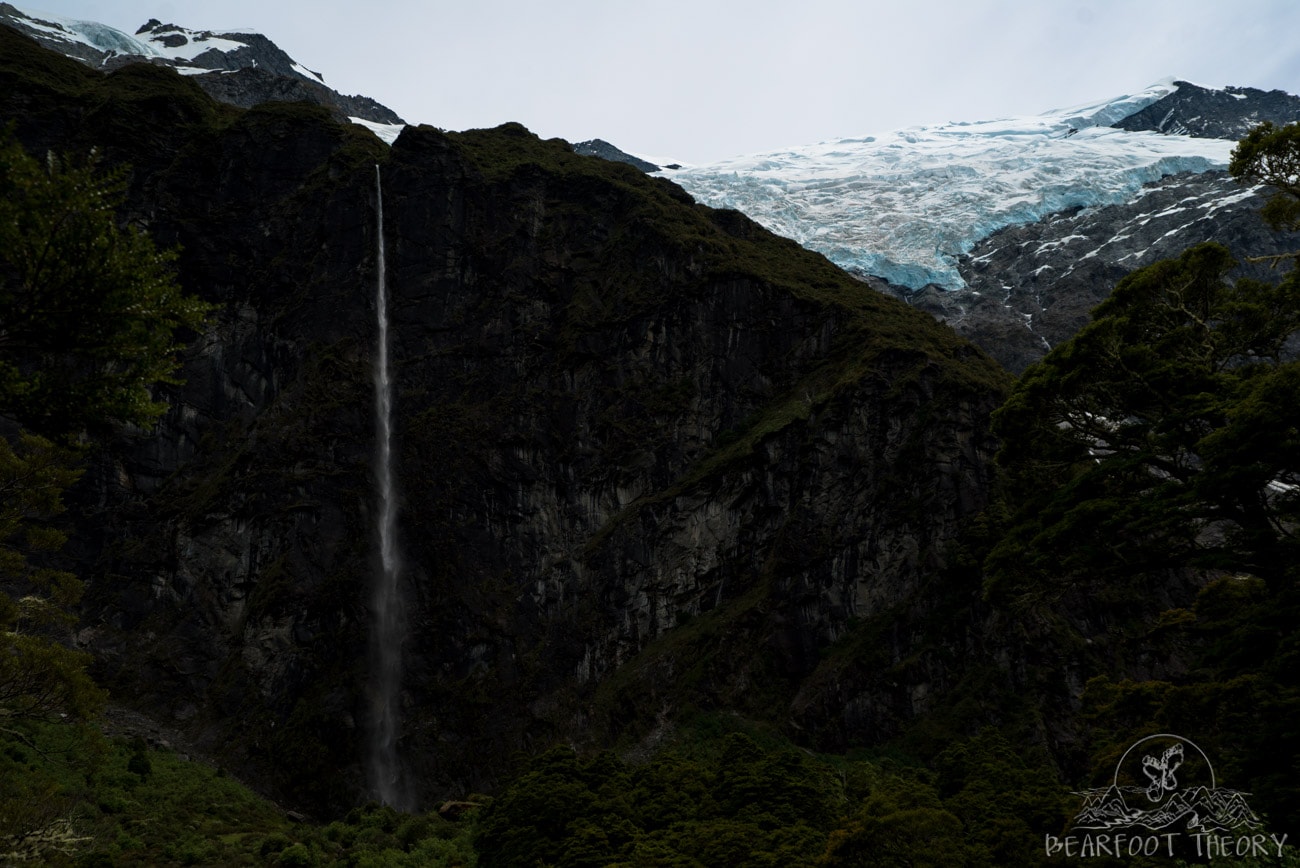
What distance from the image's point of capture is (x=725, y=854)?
28.4 meters

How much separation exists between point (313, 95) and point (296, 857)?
162m

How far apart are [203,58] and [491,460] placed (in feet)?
536

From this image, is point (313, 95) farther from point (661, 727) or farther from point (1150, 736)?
point (1150, 736)

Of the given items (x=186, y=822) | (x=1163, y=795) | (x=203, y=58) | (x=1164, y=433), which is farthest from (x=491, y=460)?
(x=203, y=58)

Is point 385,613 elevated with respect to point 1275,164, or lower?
lower

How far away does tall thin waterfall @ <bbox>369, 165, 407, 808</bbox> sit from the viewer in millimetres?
63625

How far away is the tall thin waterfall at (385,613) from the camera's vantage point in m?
63.6

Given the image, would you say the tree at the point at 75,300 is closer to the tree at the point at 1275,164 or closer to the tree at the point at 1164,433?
the tree at the point at 1164,433

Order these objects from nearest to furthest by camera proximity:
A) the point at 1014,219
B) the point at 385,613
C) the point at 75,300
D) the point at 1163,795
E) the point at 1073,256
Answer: the point at 75,300
the point at 1163,795
the point at 385,613
the point at 1073,256
the point at 1014,219

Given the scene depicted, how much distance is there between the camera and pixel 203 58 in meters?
191

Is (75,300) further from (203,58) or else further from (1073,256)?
(203,58)
